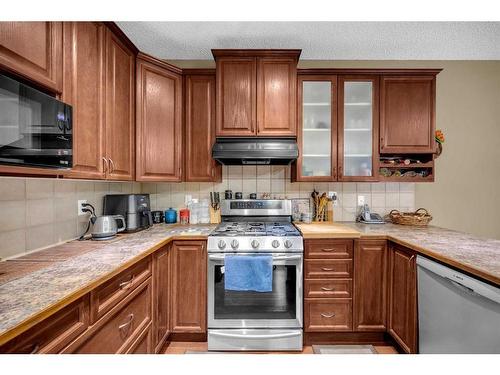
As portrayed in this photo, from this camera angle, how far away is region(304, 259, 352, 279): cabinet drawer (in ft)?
6.33

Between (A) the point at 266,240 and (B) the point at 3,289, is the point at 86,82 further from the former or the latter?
(A) the point at 266,240

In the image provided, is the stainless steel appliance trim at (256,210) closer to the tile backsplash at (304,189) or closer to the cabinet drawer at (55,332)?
the tile backsplash at (304,189)

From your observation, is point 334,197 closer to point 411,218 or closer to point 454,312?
Answer: point 411,218

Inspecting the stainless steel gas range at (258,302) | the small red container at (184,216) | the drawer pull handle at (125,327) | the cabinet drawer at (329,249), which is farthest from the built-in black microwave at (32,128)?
the cabinet drawer at (329,249)

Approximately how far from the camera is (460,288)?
1220 millimetres

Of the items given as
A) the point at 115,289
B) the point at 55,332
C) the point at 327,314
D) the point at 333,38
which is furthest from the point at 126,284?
the point at 333,38

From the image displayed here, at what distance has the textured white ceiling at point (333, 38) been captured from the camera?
2.05 metres

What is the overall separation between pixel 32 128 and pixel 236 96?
1583mm

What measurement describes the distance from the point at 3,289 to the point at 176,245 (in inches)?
43.2

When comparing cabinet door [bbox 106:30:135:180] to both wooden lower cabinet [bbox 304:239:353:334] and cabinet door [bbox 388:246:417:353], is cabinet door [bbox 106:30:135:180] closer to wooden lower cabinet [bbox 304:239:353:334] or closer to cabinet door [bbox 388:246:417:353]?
wooden lower cabinet [bbox 304:239:353:334]

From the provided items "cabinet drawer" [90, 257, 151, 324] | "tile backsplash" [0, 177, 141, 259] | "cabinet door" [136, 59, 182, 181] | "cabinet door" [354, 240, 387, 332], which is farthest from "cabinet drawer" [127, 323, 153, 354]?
"cabinet door" [354, 240, 387, 332]

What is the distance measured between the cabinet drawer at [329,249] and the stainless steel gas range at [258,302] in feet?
0.35
